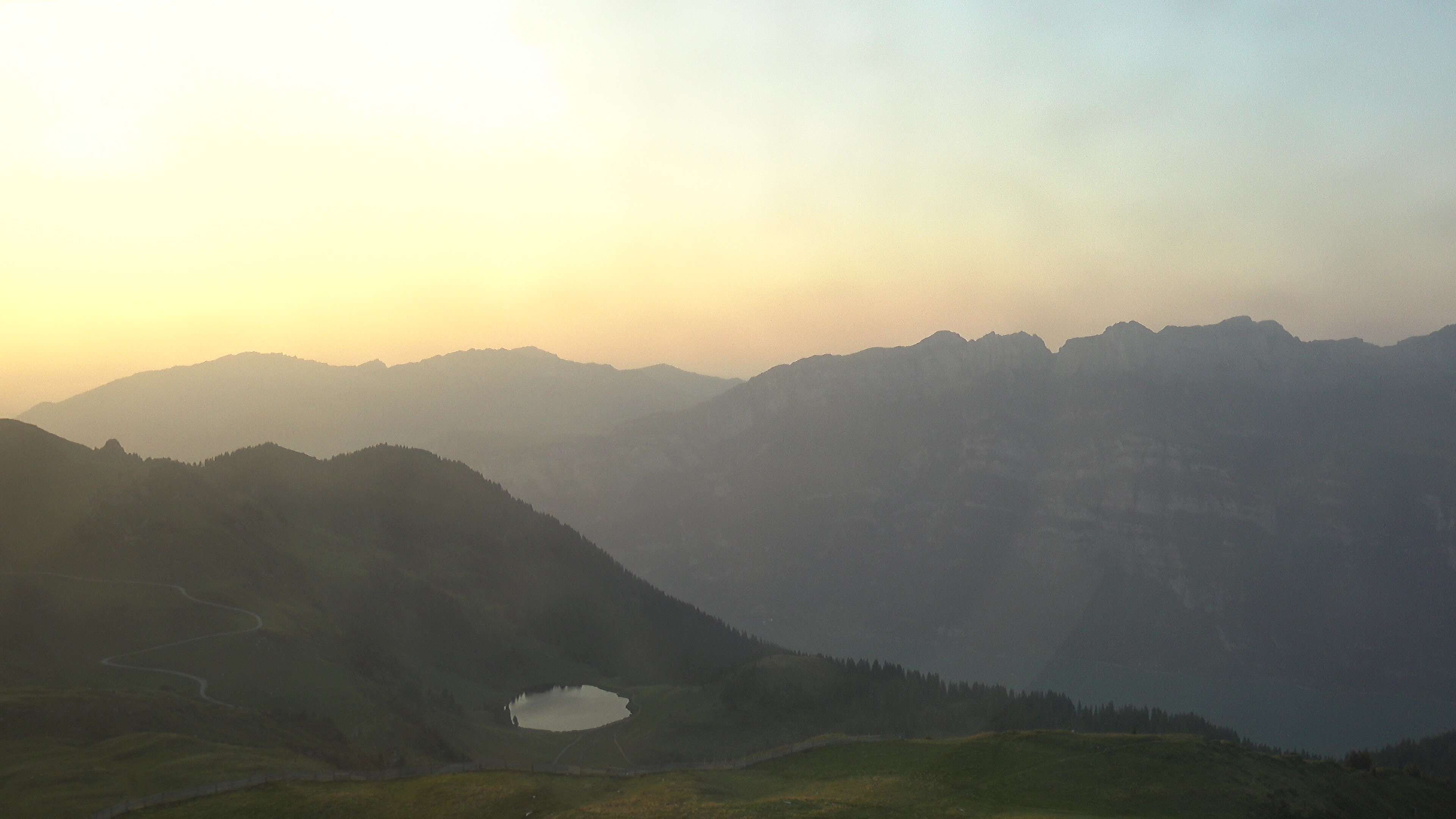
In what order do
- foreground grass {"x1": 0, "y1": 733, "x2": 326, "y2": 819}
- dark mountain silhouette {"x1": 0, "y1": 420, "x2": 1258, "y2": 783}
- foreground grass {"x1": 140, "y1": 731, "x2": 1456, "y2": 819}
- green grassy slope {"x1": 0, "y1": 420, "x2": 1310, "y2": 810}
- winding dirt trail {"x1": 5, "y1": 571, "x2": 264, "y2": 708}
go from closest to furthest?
foreground grass {"x1": 140, "y1": 731, "x2": 1456, "y2": 819} → foreground grass {"x1": 0, "y1": 733, "x2": 326, "y2": 819} → green grassy slope {"x1": 0, "y1": 420, "x2": 1310, "y2": 810} → dark mountain silhouette {"x1": 0, "y1": 420, "x2": 1258, "y2": 783} → winding dirt trail {"x1": 5, "y1": 571, "x2": 264, "y2": 708}

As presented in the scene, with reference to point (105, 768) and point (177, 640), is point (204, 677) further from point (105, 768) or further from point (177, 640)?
point (105, 768)

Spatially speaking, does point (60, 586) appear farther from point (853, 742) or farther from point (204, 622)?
point (853, 742)

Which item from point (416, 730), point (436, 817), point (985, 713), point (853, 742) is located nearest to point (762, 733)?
point (985, 713)

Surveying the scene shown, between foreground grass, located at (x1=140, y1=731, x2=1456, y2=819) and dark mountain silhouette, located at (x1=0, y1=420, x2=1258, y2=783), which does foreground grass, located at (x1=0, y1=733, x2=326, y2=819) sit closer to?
dark mountain silhouette, located at (x1=0, y1=420, x2=1258, y2=783)

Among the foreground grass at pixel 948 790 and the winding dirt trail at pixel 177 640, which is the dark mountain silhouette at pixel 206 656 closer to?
the winding dirt trail at pixel 177 640

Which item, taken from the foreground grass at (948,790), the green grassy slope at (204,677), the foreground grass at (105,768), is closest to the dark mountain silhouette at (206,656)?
the green grassy slope at (204,677)

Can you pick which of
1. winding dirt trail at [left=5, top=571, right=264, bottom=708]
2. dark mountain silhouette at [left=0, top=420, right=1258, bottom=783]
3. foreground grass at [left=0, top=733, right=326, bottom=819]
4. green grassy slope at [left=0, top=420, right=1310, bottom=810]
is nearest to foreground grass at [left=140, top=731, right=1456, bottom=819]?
foreground grass at [left=0, top=733, right=326, bottom=819]
